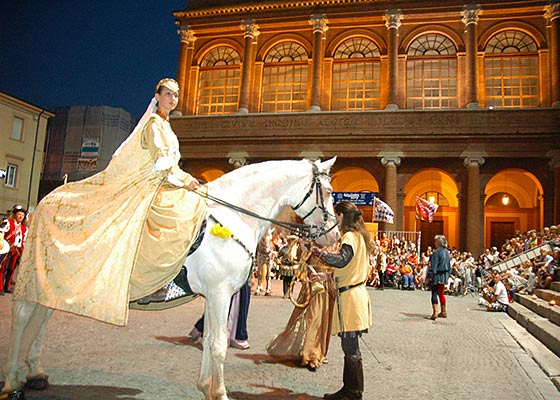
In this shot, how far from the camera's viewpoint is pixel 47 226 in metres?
3.55

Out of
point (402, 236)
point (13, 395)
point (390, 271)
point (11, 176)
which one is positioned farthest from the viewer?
point (11, 176)

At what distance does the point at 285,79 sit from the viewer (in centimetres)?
2431

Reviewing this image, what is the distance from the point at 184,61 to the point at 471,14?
53.7 ft

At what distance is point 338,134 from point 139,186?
19.1 metres

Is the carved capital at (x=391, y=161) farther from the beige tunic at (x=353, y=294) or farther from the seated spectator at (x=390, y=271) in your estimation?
the beige tunic at (x=353, y=294)

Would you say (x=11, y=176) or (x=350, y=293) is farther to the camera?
(x=11, y=176)

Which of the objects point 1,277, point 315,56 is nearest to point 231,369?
point 1,277

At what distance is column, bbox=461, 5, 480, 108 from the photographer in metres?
21.2

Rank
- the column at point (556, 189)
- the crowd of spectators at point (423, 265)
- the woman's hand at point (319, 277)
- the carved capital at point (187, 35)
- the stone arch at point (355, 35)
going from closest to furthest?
the woman's hand at point (319, 277), the crowd of spectators at point (423, 265), the column at point (556, 189), the stone arch at point (355, 35), the carved capital at point (187, 35)

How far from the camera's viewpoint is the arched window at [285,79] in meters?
24.0

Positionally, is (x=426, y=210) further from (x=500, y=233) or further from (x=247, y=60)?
(x=247, y=60)

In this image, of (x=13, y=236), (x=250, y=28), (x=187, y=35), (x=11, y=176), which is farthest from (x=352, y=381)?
(x=11, y=176)

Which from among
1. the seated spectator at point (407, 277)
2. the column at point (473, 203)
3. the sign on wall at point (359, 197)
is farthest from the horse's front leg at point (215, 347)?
the column at point (473, 203)

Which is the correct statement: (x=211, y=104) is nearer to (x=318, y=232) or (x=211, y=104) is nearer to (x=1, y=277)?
(x=1, y=277)
